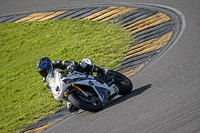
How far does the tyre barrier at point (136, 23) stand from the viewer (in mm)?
9320

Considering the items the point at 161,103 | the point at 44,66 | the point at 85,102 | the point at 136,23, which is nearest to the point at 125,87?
the point at 85,102

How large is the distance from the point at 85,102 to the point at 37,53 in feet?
23.1

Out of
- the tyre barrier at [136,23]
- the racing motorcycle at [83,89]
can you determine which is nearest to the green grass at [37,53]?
the tyre barrier at [136,23]

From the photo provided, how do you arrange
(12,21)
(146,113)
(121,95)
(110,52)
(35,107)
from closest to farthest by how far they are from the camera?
(146,113)
(121,95)
(35,107)
(110,52)
(12,21)

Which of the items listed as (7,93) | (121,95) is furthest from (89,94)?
(7,93)

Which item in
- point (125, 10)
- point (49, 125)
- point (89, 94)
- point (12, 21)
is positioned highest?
point (12, 21)

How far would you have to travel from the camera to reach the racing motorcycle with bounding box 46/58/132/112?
6.68 meters

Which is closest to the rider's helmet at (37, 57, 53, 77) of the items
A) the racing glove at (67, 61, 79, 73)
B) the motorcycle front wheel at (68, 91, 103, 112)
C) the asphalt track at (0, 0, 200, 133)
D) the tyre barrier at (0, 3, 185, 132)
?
the racing glove at (67, 61, 79, 73)

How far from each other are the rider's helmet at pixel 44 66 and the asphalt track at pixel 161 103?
125 cm

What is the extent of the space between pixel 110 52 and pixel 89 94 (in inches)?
178

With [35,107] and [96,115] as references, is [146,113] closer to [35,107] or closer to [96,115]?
[96,115]

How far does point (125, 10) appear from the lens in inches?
533

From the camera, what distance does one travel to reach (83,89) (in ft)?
23.1

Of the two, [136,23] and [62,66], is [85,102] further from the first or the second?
[136,23]
